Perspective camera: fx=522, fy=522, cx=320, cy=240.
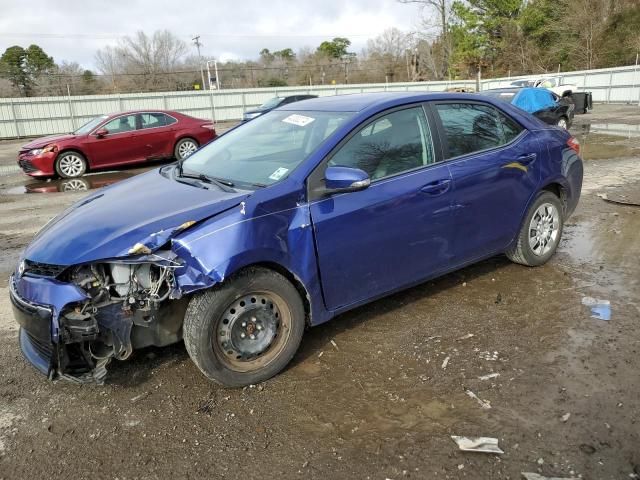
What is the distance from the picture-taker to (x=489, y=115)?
454cm

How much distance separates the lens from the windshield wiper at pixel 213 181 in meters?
3.43

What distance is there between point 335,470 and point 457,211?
2.23m

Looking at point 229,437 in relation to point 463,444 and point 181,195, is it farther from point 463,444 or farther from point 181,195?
point 181,195

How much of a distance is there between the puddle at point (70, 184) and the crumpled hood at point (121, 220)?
7.63 meters

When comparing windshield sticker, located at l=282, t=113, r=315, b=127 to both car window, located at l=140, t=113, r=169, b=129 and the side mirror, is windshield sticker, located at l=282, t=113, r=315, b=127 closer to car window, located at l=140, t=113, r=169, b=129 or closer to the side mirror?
the side mirror

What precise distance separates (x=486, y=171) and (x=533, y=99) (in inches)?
529

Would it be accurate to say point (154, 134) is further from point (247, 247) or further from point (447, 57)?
point (447, 57)

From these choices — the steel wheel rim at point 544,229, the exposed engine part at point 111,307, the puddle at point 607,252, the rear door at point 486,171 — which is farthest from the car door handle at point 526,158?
the exposed engine part at point 111,307

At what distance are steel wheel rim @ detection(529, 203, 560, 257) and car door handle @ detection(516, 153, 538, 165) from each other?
48 cm

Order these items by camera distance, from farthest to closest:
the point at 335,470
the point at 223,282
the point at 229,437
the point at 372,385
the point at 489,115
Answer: the point at 489,115
the point at 372,385
the point at 223,282
the point at 229,437
the point at 335,470

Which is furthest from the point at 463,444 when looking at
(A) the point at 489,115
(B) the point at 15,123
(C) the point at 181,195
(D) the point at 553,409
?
(B) the point at 15,123

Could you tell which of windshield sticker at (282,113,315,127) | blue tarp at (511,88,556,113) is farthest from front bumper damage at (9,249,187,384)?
blue tarp at (511,88,556,113)

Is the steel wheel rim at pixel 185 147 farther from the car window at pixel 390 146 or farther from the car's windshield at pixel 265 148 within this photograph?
the car window at pixel 390 146

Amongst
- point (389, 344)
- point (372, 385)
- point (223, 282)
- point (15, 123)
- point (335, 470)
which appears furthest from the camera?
point (15, 123)
